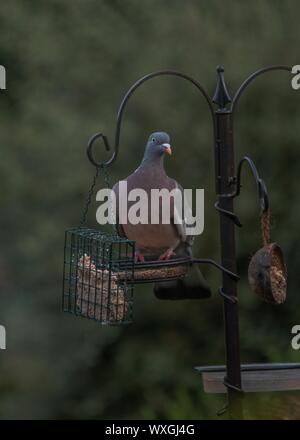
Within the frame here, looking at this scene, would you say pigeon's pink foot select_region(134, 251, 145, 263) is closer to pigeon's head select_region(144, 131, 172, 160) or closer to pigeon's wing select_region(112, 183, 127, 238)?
pigeon's wing select_region(112, 183, 127, 238)

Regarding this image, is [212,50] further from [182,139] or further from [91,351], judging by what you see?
[91,351]

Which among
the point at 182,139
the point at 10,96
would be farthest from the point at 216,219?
the point at 10,96

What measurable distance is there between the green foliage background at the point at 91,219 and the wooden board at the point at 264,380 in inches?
86.5

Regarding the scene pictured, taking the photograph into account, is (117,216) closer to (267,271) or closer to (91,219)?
(267,271)

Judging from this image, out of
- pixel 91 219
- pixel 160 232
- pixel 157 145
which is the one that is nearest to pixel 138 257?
pixel 160 232

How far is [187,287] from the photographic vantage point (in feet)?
13.6

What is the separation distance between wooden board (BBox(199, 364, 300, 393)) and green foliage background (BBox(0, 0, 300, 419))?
220cm

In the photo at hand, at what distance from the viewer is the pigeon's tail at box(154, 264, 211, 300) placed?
163 inches

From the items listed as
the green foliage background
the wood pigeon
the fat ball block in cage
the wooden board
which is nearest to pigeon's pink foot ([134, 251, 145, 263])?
the wood pigeon

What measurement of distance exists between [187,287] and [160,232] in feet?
0.92

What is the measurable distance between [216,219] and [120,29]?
1.21 m

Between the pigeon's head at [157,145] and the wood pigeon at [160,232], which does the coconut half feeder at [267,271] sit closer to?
the wood pigeon at [160,232]

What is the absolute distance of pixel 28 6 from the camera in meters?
6.86
